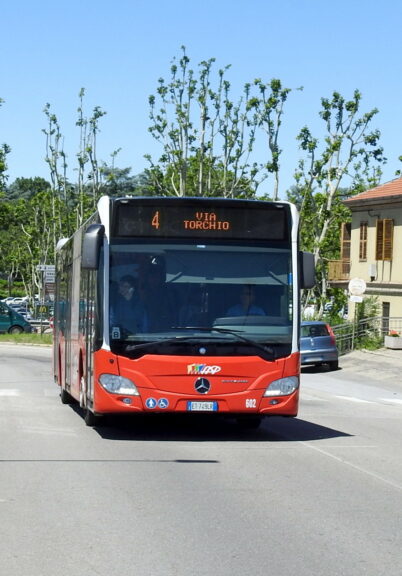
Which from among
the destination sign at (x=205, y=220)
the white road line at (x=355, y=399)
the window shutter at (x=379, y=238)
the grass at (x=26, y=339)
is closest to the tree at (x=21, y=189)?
the grass at (x=26, y=339)

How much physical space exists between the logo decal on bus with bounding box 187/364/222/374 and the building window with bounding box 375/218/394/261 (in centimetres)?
3593

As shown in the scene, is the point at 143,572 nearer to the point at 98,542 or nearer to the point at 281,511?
the point at 98,542

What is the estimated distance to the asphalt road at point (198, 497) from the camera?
7.34 meters

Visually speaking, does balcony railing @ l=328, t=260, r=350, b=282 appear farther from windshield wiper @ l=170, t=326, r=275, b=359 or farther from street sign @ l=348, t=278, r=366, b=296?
windshield wiper @ l=170, t=326, r=275, b=359

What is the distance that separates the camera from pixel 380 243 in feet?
164

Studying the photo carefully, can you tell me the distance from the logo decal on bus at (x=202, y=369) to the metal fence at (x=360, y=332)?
29.6 meters

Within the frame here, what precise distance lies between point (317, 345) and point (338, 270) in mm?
20196

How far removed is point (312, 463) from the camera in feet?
41.4

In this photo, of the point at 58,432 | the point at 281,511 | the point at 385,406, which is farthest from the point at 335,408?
the point at 281,511

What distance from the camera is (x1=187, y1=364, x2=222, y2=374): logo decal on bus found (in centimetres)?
1427

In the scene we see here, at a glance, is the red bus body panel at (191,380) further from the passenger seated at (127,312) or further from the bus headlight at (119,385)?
the passenger seated at (127,312)

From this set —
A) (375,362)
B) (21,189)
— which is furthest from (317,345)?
(21,189)

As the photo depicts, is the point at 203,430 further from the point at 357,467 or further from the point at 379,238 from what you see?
the point at 379,238

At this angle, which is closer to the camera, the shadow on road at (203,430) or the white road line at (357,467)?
the white road line at (357,467)
